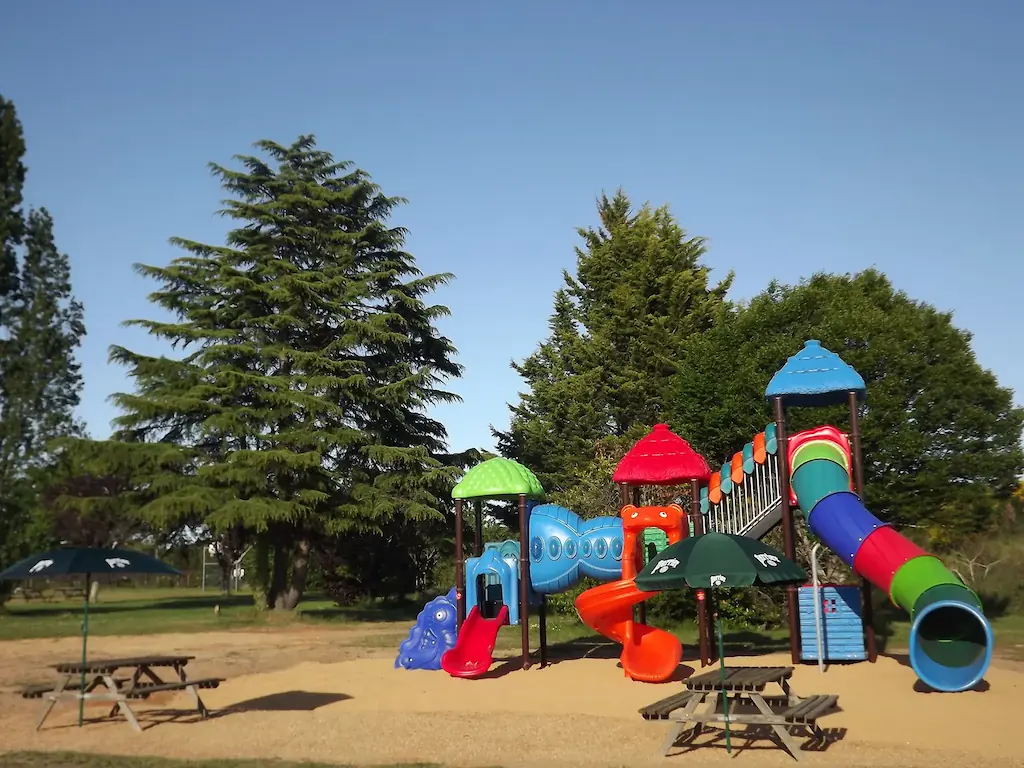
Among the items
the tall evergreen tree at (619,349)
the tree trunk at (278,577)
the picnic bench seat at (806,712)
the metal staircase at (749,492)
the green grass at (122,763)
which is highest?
the tall evergreen tree at (619,349)

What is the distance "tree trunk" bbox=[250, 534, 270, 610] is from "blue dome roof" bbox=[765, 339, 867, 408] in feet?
69.5

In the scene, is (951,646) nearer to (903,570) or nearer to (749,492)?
(903,570)

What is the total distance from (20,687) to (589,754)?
1086 cm

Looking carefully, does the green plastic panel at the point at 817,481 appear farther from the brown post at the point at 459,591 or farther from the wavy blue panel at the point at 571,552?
the brown post at the point at 459,591

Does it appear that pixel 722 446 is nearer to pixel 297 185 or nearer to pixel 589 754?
pixel 297 185

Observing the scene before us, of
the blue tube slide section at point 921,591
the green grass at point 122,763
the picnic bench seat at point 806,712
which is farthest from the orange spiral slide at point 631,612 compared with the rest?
the green grass at point 122,763

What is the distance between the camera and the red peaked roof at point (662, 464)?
17.7 m

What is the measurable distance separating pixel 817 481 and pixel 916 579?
373cm

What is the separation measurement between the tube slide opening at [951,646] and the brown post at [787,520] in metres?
3.64

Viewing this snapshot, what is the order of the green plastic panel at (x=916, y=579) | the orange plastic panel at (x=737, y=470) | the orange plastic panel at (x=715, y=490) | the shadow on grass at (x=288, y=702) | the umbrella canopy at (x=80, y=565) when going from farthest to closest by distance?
the orange plastic panel at (x=715, y=490), the orange plastic panel at (x=737, y=470), the green plastic panel at (x=916, y=579), the shadow on grass at (x=288, y=702), the umbrella canopy at (x=80, y=565)

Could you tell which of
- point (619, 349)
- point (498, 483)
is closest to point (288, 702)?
point (498, 483)

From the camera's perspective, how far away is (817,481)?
1734 centimetres

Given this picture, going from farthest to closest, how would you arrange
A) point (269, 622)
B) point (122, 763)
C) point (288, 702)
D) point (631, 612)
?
point (269, 622), point (631, 612), point (288, 702), point (122, 763)

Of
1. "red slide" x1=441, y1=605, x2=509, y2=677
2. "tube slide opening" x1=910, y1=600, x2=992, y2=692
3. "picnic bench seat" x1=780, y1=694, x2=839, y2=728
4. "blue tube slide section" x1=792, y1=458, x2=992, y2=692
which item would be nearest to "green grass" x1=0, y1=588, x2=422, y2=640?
"red slide" x1=441, y1=605, x2=509, y2=677
